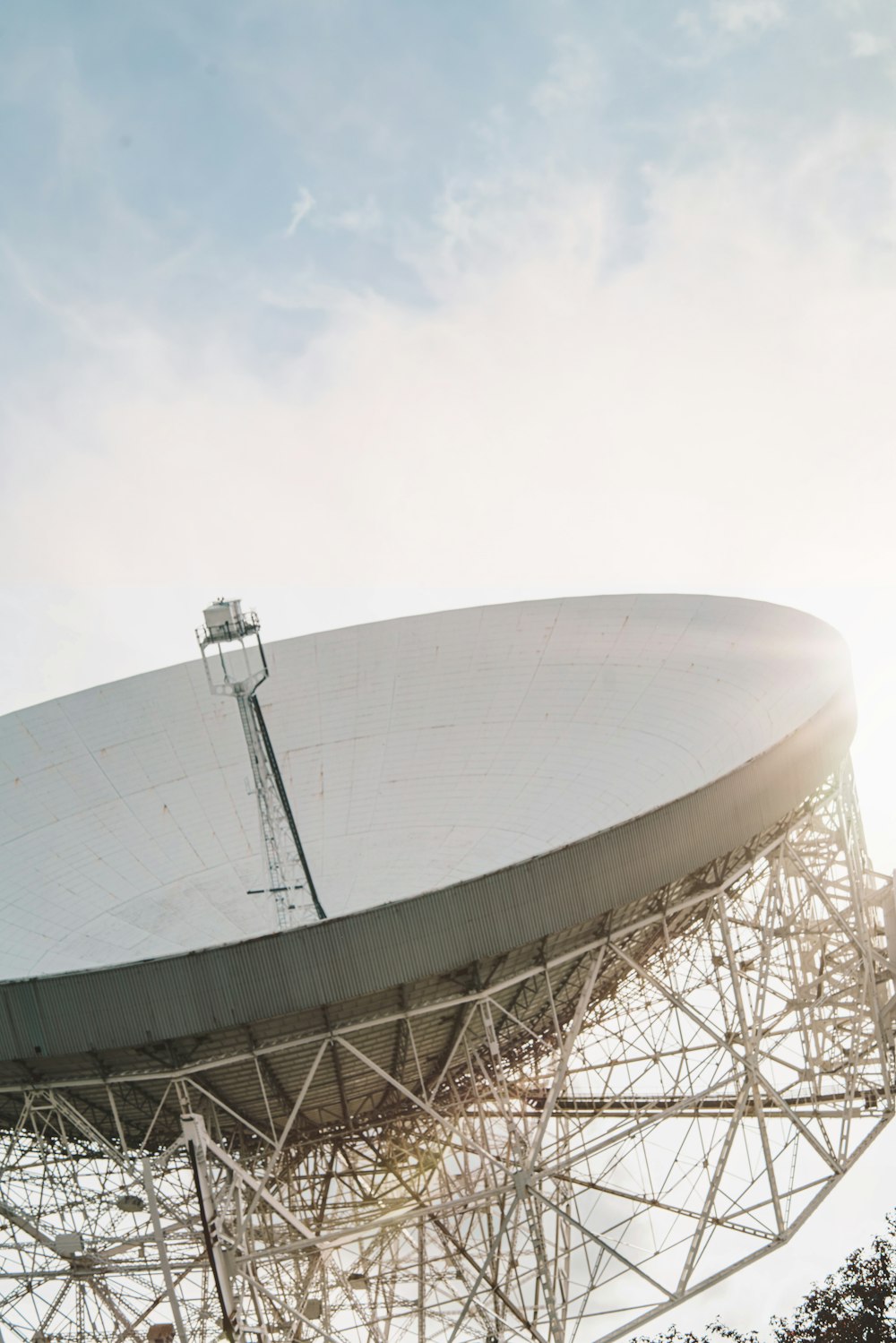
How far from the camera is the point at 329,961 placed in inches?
667

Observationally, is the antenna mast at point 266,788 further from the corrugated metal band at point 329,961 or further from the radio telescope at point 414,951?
the corrugated metal band at point 329,961

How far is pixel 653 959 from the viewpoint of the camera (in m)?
21.8

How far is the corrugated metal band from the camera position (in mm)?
16781

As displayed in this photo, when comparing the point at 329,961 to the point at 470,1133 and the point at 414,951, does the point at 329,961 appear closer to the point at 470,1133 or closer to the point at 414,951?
the point at 414,951

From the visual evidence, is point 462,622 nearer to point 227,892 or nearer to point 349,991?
point 227,892

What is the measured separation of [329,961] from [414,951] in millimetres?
1046

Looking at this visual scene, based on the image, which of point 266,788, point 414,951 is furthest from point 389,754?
point 414,951

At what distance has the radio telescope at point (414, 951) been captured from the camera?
58.3 ft

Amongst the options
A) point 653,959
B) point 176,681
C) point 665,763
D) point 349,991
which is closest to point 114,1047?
point 349,991

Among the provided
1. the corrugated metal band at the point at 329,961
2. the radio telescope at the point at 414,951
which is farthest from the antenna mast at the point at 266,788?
the corrugated metal band at the point at 329,961

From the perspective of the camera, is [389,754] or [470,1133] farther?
[389,754]

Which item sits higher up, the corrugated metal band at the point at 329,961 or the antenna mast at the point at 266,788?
the antenna mast at the point at 266,788

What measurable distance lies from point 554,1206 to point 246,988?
205 inches

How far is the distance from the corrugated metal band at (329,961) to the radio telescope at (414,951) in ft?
0.13
